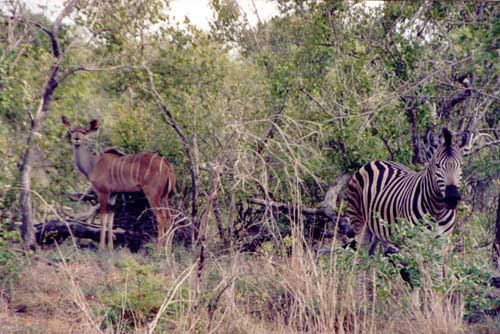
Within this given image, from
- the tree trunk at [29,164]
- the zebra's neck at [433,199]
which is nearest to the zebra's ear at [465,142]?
the zebra's neck at [433,199]

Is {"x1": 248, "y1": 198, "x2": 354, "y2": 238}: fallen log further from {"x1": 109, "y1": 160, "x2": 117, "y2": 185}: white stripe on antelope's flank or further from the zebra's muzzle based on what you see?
{"x1": 109, "y1": 160, "x2": 117, "y2": 185}: white stripe on antelope's flank

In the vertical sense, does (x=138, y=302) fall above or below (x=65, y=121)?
below

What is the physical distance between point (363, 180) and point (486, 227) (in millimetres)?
1863

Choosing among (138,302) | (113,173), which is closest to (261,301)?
(138,302)

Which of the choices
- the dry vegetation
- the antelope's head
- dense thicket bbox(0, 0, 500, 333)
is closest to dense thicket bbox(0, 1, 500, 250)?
dense thicket bbox(0, 0, 500, 333)

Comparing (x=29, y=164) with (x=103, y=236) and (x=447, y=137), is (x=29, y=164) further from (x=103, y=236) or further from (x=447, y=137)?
(x=447, y=137)

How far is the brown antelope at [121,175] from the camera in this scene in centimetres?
861

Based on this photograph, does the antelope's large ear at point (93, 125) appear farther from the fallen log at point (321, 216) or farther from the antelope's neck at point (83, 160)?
the fallen log at point (321, 216)

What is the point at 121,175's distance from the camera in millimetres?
9000

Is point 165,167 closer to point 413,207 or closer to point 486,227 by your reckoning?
point 413,207

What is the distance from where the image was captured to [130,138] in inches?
363

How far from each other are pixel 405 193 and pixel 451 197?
0.83 metres

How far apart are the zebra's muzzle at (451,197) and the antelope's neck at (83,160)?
4878 mm

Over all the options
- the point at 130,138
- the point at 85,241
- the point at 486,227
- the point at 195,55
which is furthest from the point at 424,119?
the point at 85,241
